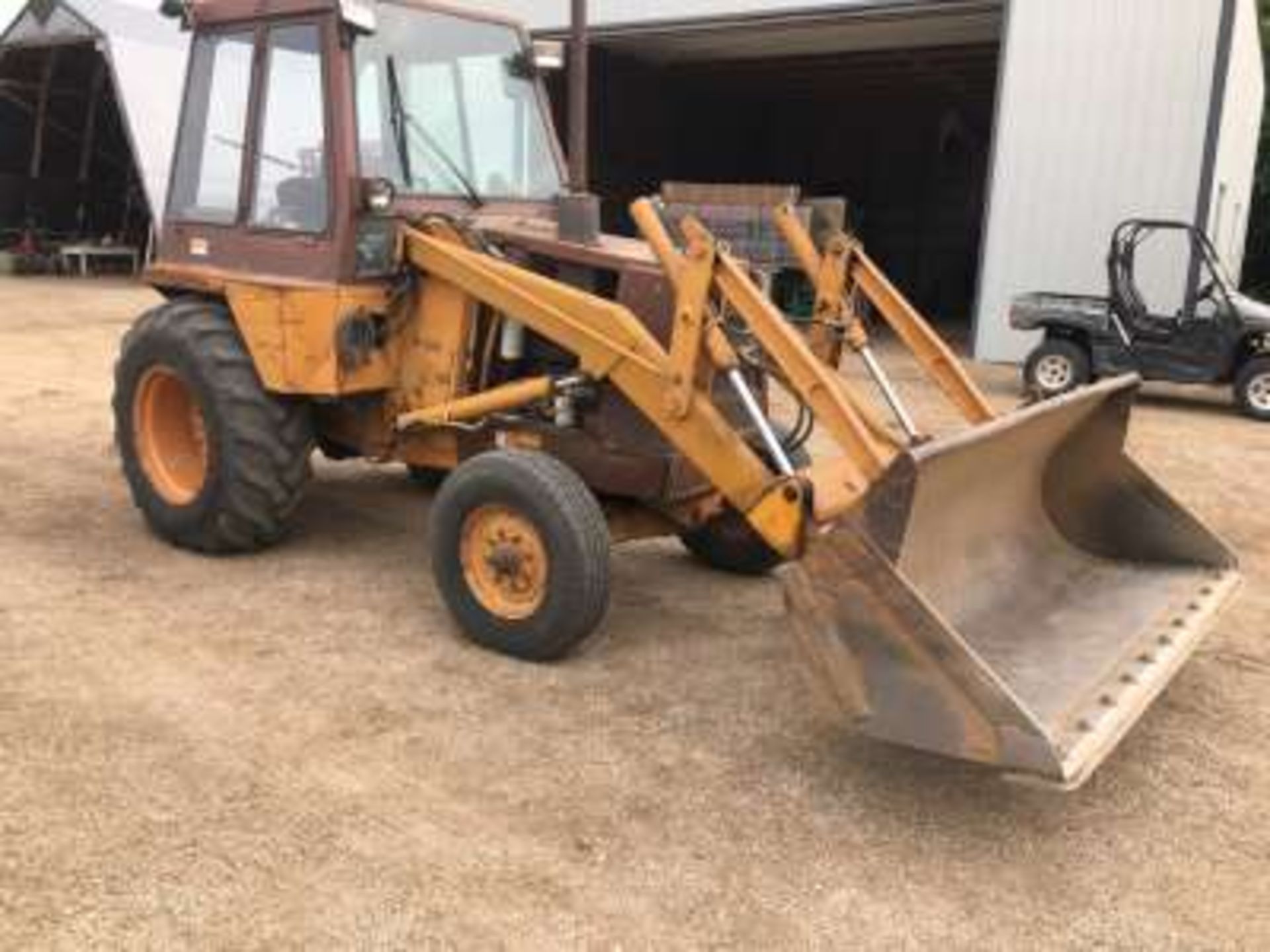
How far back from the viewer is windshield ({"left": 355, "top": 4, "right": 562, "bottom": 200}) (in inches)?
207

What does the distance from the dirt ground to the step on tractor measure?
0.30 m

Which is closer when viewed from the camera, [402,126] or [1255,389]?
[402,126]

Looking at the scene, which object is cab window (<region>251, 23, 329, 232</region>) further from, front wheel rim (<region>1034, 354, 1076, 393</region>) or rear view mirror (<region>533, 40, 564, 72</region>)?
front wheel rim (<region>1034, 354, 1076, 393</region>)

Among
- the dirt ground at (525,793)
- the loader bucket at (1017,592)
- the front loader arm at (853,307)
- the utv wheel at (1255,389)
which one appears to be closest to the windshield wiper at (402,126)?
the front loader arm at (853,307)

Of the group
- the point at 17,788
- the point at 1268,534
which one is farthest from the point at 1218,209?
the point at 17,788

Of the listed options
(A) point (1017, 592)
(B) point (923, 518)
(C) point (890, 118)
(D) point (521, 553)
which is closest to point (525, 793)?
(D) point (521, 553)

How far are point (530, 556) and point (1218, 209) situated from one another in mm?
13065

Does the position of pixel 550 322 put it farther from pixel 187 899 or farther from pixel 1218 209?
pixel 1218 209

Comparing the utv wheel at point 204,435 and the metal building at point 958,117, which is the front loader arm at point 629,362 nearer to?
the utv wheel at point 204,435

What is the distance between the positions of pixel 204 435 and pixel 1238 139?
1463cm

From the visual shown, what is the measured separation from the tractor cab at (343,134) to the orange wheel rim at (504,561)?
123 cm

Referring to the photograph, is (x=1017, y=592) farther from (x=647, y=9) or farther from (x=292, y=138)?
(x=647, y=9)

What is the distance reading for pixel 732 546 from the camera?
221 inches

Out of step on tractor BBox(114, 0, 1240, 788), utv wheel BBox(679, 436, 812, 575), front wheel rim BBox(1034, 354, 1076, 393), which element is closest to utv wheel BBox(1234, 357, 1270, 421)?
front wheel rim BBox(1034, 354, 1076, 393)
